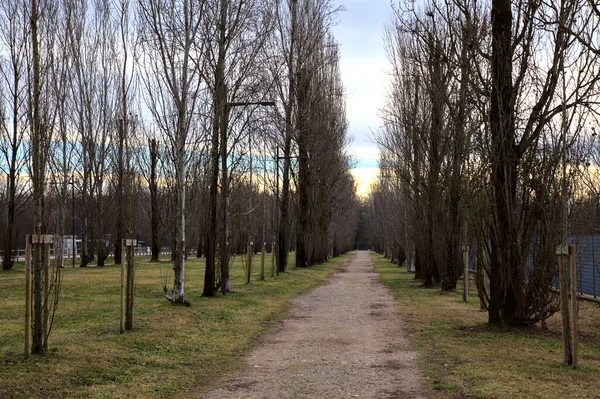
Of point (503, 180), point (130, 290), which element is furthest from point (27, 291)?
point (503, 180)

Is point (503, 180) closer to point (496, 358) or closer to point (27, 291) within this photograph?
point (496, 358)

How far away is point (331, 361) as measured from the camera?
28.4 ft

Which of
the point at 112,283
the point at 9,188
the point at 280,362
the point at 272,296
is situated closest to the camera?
the point at 280,362

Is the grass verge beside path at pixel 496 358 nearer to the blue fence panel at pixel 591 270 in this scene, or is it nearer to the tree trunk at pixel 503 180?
the tree trunk at pixel 503 180

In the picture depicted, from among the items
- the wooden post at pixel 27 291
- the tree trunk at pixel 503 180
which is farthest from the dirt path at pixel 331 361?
the wooden post at pixel 27 291

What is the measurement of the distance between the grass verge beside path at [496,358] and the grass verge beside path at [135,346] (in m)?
2.80

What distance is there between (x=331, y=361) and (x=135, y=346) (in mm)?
2939

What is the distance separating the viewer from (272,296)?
1917 cm

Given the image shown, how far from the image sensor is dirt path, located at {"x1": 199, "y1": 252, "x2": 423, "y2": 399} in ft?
22.5

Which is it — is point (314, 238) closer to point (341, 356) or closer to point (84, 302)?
point (84, 302)

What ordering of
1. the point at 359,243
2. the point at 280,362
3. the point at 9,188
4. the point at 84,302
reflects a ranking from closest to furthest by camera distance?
the point at 280,362, the point at 84,302, the point at 9,188, the point at 359,243

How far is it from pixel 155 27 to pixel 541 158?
874 centimetres

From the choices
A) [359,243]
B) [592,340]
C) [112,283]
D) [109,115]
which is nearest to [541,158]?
[592,340]

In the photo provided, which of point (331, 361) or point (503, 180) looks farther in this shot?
point (503, 180)
